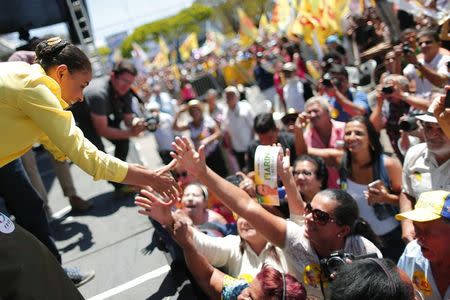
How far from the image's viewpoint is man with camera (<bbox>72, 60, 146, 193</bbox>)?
14.7 feet

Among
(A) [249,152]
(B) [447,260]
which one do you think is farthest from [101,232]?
(B) [447,260]

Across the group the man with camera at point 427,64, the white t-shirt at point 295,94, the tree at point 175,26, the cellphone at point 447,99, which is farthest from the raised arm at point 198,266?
the tree at point 175,26

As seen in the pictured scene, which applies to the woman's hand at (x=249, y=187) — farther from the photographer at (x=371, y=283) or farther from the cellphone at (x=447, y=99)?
the photographer at (x=371, y=283)

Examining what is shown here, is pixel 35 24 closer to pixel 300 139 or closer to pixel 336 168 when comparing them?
pixel 300 139

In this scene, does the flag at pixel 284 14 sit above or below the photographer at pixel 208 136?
above

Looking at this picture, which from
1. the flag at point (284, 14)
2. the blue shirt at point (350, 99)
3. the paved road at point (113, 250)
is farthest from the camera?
the flag at point (284, 14)

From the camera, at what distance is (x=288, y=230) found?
2.47 m

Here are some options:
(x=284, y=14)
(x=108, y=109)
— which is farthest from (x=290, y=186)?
(x=284, y=14)

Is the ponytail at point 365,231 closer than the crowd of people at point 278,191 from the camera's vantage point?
No

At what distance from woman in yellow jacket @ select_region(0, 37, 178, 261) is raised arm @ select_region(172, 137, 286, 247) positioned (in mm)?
133

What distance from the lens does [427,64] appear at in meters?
4.89

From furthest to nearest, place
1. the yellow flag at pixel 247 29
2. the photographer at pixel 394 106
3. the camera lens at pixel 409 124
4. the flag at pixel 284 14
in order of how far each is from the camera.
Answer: the yellow flag at pixel 247 29, the flag at pixel 284 14, the photographer at pixel 394 106, the camera lens at pixel 409 124

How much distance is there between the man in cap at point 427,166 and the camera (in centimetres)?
269

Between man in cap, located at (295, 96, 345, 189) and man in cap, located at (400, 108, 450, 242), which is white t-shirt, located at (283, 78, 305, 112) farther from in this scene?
man in cap, located at (400, 108, 450, 242)
